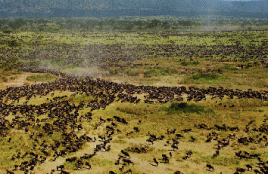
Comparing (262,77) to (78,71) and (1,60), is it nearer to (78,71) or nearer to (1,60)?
(78,71)

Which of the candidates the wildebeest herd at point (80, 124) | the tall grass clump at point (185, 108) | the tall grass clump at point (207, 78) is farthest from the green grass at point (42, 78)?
the tall grass clump at point (207, 78)

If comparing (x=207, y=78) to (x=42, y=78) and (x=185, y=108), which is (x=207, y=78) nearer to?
(x=185, y=108)

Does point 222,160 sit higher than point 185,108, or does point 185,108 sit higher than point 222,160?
point 185,108

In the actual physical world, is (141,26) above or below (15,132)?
above

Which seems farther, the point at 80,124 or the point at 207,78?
the point at 207,78

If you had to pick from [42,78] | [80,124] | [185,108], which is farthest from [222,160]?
[42,78]

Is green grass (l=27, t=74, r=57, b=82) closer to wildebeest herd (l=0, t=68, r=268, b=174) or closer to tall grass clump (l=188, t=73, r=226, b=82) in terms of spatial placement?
wildebeest herd (l=0, t=68, r=268, b=174)

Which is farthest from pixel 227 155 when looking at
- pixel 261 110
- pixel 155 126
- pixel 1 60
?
pixel 1 60
